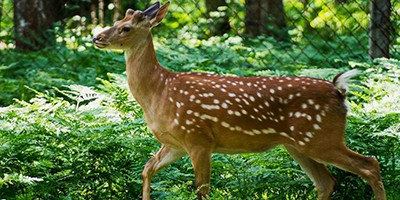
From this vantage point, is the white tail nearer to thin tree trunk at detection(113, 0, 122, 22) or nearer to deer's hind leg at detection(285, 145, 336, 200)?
deer's hind leg at detection(285, 145, 336, 200)

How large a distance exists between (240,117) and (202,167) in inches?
16.8

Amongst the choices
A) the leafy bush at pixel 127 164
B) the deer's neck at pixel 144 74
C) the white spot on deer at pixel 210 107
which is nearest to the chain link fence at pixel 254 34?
the leafy bush at pixel 127 164

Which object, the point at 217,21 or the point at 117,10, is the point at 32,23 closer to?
the point at 117,10

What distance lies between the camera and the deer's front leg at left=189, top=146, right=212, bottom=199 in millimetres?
6473

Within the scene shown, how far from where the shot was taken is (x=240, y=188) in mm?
6777

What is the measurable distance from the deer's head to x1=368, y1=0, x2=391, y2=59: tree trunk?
16.8ft

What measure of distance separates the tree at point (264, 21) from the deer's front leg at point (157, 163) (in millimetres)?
7791

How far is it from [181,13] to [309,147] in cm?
1084

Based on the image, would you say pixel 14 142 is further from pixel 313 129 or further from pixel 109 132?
pixel 313 129

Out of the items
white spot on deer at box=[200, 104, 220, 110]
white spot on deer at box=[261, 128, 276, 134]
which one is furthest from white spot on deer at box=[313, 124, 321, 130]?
white spot on deer at box=[200, 104, 220, 110]

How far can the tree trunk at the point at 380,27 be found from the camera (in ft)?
37.3

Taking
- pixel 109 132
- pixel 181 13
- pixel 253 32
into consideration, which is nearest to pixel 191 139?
pixel 109 132

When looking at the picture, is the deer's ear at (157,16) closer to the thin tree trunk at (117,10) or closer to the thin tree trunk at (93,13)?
the thin tree trunk at (117,10)

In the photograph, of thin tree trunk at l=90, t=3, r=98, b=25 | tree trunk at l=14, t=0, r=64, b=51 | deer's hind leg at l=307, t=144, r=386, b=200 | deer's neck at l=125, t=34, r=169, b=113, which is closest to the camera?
deer's hind leg at l=307, t=144, r=386, b=200
